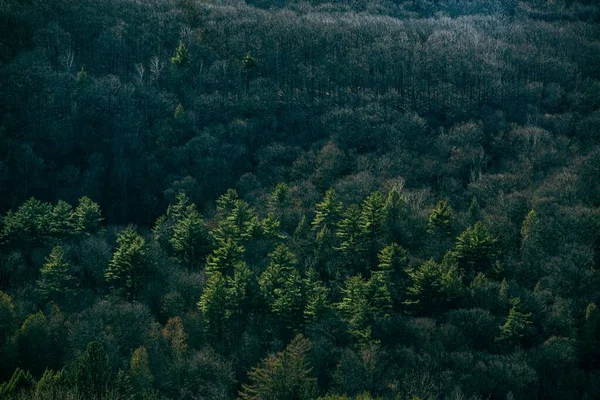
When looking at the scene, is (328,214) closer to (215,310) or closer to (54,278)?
(215,310)

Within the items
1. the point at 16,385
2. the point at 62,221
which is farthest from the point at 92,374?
the point at 62,221

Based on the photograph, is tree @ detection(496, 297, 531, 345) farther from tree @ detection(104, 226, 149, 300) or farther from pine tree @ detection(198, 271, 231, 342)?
tree @ detection(104, 226, 149, 300)

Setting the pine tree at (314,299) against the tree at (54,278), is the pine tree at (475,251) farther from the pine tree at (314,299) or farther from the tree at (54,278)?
the tree at (54,278)

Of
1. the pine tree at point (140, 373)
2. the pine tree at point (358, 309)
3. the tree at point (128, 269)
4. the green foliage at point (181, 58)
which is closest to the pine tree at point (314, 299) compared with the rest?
the pine tree at point (358, 309)

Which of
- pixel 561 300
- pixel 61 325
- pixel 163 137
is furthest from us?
pixel 163 137

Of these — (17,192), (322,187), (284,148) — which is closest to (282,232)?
(322,187)

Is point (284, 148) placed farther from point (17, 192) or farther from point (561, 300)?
point (561, 300)

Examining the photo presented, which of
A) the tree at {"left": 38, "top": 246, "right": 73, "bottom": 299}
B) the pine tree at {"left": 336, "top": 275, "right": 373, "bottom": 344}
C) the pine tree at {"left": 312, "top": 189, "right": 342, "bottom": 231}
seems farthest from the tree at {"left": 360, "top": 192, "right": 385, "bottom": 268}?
the tree at {"left": 38, "top": 246, "right": 73, "bottom": 299}
